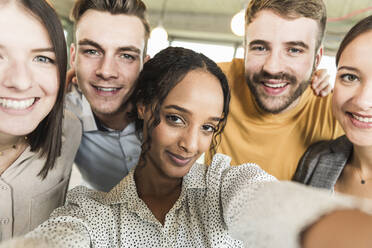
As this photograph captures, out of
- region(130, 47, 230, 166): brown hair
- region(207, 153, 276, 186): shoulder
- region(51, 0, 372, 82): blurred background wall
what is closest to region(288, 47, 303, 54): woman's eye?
region(130, 47, 230, 166): brown hair

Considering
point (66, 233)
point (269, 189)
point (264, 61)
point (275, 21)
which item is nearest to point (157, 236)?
point (66, 233)

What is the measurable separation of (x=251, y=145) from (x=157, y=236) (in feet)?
2.68

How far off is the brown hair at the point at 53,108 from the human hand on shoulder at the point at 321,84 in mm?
1252

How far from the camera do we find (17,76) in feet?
2.67

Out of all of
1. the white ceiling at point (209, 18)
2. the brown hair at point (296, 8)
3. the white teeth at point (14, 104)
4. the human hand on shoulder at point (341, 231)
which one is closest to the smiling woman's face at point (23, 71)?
the white teeth at point (14, 104)

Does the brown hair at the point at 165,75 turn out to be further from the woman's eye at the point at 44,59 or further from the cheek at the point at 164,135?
the woman's eye at the point at 44,59

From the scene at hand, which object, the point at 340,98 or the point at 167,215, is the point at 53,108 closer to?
the point at 167,215

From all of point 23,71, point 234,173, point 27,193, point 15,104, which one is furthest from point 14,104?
point 234,173

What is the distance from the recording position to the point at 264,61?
1.32 m

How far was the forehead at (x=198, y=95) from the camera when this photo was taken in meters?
0.82

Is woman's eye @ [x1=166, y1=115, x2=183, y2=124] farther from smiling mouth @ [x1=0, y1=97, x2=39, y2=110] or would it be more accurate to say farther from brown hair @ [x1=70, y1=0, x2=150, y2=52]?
brown hair @ [x1=70, y1=0, x2=150, y2=52]

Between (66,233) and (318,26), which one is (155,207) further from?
(318,26)

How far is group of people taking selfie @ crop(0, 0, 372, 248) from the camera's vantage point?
0.60 metres

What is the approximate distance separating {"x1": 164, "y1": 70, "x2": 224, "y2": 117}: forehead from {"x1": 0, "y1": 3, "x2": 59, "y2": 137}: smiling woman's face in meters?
0.41
